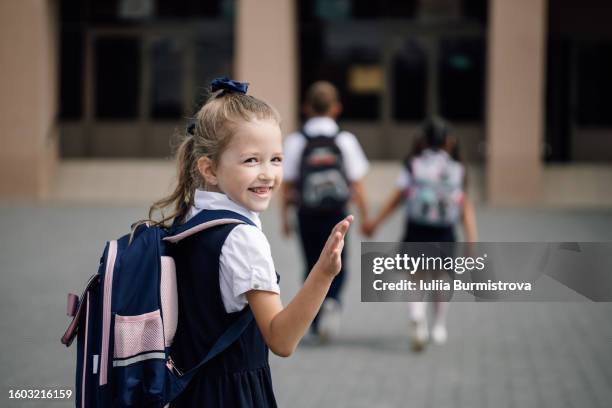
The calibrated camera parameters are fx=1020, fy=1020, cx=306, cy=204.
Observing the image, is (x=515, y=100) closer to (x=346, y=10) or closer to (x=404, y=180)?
(x=346, y=10)

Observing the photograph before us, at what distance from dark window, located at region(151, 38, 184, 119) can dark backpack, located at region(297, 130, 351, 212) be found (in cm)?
1771

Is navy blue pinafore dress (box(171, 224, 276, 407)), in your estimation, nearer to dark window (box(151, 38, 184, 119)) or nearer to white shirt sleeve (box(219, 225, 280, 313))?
white shirt sleeve (box(219, 225, 280, 313))

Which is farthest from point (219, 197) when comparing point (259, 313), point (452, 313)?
point (452, 313)

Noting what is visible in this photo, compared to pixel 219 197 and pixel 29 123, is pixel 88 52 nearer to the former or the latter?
pixel 29 123

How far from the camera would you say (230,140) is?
2.68m

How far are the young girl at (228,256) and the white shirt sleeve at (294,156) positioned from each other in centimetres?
497

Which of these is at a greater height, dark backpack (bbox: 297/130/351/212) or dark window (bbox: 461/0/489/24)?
dark window (bbox: 461/0/489/24)

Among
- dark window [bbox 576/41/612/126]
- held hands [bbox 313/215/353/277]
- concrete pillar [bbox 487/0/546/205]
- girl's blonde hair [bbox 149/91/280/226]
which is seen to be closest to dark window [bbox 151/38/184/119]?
concrete pillar [bbox 487/0/546/205]

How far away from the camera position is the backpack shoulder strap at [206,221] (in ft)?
8.65

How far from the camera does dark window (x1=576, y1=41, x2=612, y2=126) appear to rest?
2425cm

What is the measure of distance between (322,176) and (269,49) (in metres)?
14.1

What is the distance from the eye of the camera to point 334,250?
237cm

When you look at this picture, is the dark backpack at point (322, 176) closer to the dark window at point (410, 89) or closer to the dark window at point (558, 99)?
the dark window at point (410, 89)

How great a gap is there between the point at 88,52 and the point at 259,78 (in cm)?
564
